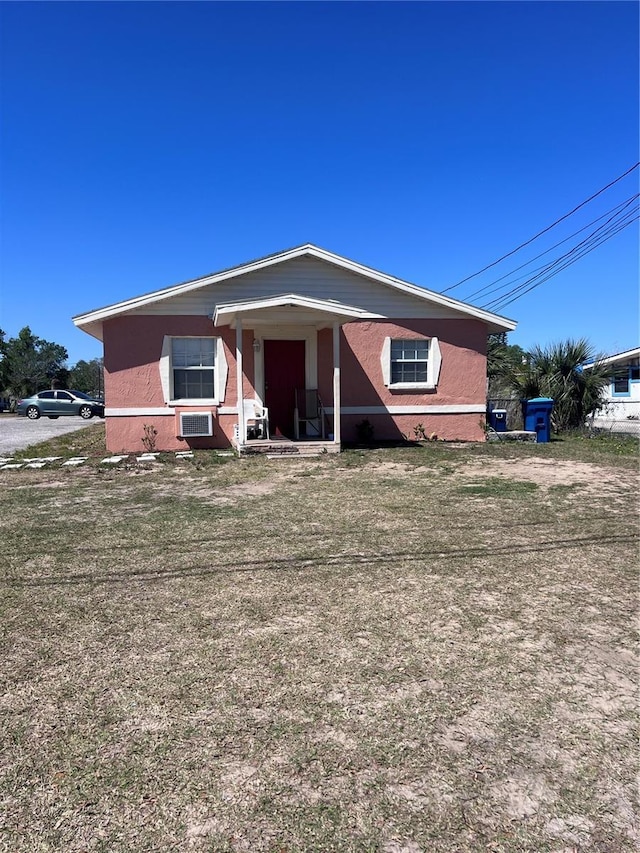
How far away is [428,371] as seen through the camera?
1380 cm

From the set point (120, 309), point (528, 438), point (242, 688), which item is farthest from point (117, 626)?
point (528, 438)

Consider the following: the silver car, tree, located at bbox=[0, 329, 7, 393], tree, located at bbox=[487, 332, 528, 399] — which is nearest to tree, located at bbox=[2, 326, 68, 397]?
tree, located at bbox=[0, 329, 7, 393]

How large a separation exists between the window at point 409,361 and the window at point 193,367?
4.32 metres

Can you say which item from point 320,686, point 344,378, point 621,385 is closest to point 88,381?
point 621,385

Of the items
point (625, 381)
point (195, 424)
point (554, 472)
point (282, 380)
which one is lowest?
point (554, 472)

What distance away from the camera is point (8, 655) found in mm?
3066

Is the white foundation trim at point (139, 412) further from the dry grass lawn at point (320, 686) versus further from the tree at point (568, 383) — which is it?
the tree at point (568, 383)

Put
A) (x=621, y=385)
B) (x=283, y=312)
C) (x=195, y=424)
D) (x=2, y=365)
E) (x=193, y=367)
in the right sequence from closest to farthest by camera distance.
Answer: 1. (x=283, y=312)
2. (x=195, y=424)
3. (x=193, y=367)
4. (x=621, y=385)
5. (x=2, y=365)

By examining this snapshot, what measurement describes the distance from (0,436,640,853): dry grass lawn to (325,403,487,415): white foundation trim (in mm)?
7647

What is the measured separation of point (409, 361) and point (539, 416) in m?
3.46

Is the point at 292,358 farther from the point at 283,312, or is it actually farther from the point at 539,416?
the point at 539,416

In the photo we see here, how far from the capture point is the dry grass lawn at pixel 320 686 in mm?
1953

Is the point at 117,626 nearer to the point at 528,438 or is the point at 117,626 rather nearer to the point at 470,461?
the point at 470,461

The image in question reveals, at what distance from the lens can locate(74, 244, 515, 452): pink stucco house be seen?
477 inches
